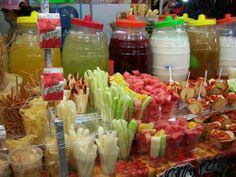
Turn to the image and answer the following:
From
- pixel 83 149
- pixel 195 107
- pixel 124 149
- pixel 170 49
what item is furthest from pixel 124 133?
pixel 170 49

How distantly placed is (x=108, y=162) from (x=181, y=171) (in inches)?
16.2

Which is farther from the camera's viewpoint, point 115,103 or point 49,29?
point 115,103

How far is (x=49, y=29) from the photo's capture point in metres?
1.02

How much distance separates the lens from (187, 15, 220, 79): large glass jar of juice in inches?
76.2

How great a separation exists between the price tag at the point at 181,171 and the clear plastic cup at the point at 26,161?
1.98 ft

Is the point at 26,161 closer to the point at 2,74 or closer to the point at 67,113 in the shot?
the point at 67,113

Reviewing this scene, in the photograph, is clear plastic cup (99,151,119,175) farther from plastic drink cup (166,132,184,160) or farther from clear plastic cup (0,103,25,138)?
clear plastic cup (0,103,25,138)

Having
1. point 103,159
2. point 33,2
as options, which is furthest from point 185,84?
point 33,2

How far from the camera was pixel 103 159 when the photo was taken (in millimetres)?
1312

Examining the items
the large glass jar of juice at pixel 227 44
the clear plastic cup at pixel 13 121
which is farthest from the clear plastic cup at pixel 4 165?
the large glass jar of juice at pixel 227 44

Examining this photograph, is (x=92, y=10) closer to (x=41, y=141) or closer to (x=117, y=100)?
(x=117, y=100)

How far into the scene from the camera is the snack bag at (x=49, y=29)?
1013mm

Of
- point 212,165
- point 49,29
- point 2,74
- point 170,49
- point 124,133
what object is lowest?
point 212,165

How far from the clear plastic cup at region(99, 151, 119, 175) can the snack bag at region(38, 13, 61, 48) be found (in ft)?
1.77
